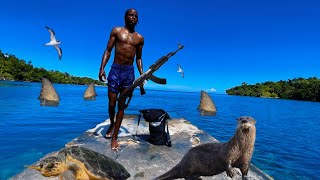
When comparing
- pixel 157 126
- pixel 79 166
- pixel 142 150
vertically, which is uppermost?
pixel 157 126

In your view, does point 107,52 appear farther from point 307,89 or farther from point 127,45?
point 307,89

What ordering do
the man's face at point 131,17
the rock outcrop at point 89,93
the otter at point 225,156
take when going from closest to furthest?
the otter at point 225,156
the man's face at point 131,17
the rock outcrop at point 89,93

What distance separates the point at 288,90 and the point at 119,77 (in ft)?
517

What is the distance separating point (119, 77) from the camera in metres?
7.16

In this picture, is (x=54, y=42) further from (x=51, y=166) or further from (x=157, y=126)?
(x=51, y=166)

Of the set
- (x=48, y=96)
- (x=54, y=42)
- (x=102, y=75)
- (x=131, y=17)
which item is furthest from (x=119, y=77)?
(x=48, y=96)

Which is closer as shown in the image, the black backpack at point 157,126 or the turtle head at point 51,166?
the turtle head at point 51,166

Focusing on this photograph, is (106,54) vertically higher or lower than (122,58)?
higher

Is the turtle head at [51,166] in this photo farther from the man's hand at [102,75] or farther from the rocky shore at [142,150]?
the man's hand at [102,75]

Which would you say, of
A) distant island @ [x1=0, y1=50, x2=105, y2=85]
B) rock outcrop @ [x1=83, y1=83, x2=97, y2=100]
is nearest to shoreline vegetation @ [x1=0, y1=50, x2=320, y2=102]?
distant island @ [x1=0, y1=50, x2=105, y2=85]

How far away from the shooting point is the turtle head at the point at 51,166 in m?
4.20

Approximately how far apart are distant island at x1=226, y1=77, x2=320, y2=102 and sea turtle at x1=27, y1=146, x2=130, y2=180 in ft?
462

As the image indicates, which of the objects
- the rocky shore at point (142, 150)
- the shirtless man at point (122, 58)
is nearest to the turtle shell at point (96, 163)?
the rocky shore at point (142, 150)

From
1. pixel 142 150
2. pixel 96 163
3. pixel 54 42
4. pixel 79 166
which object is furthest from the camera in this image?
pixel 54 42
